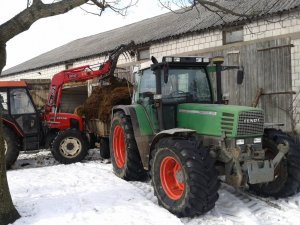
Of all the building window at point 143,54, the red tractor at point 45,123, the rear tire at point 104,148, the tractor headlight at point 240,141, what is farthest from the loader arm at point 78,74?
the tractor headlight at point 240,141

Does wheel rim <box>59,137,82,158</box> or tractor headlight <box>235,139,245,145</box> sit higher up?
tractor headlight <box>235,139,245,145</box>

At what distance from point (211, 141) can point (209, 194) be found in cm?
99

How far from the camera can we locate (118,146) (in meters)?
8.47

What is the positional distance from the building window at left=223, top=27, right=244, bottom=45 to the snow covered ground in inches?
224

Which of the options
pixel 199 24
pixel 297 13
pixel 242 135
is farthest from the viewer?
pixel 199 24

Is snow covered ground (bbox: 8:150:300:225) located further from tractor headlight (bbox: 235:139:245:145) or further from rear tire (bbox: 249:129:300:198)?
tractor headlight (bbox: 235:139:245:145)

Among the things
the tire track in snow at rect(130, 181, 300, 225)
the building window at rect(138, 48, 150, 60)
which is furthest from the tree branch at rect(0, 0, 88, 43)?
the building window at rect(138, 48, 150, 60)

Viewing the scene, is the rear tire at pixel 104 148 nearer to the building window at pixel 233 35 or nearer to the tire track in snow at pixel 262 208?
the tire track in snow at pixel 262 208

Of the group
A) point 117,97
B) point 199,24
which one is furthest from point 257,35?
point 117,97

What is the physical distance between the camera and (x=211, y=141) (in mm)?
6133

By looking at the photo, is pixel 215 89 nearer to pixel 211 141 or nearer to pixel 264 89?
pixel 211 141

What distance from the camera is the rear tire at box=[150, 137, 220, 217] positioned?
5371 mm

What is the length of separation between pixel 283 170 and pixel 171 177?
168 cm

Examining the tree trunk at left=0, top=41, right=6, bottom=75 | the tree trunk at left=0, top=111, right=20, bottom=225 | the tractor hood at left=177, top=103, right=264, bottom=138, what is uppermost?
the tree trunk at left=0, top=41, right=6, bottom=75
